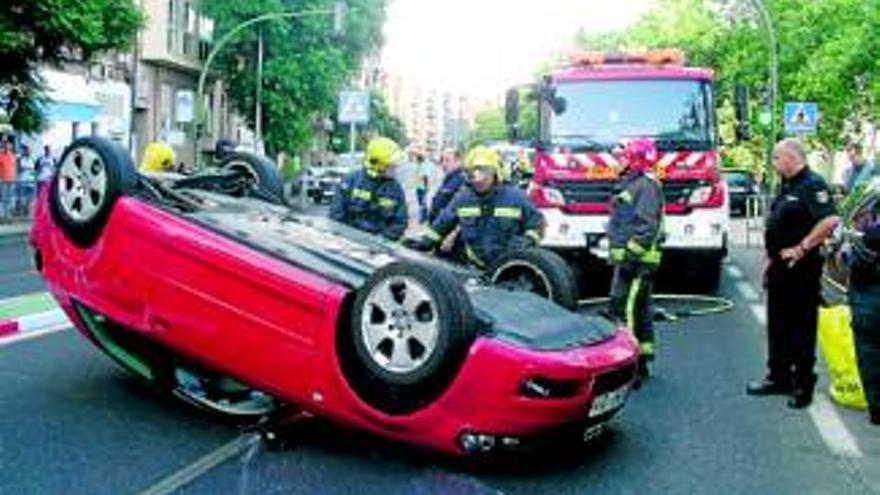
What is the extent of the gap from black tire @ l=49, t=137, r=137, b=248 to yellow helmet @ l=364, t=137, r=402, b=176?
2361 mm

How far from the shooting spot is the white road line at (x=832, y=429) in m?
7.10

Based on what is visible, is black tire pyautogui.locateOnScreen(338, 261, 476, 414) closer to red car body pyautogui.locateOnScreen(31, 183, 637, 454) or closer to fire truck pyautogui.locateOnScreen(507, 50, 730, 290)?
red car body pyautogui.locateOnScreen(31, 183, 637, 454)

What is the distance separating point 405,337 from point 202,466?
1102mm

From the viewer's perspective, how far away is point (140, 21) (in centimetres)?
2908

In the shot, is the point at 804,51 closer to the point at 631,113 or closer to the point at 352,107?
the point at 352,107

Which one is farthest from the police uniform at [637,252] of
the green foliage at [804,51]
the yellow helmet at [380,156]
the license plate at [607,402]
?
the green foliage at [804,51]

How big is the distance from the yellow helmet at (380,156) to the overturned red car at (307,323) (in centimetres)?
165

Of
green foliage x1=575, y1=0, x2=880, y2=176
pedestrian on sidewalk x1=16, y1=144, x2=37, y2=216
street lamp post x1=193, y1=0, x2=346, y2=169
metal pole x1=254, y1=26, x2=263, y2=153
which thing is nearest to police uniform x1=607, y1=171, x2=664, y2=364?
pedestrian on sidewalk x1=16, y1=144, x2=37, y2=216

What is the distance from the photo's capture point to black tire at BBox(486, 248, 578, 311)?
7.70 meters

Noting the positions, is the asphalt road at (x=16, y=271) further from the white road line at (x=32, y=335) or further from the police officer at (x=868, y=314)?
the police officer at (x=868, y=314)

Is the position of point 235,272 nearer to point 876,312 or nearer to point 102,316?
point 102,316

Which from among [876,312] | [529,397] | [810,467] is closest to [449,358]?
[529,397]

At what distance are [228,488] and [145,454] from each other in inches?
28.7

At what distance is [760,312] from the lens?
13625mm
